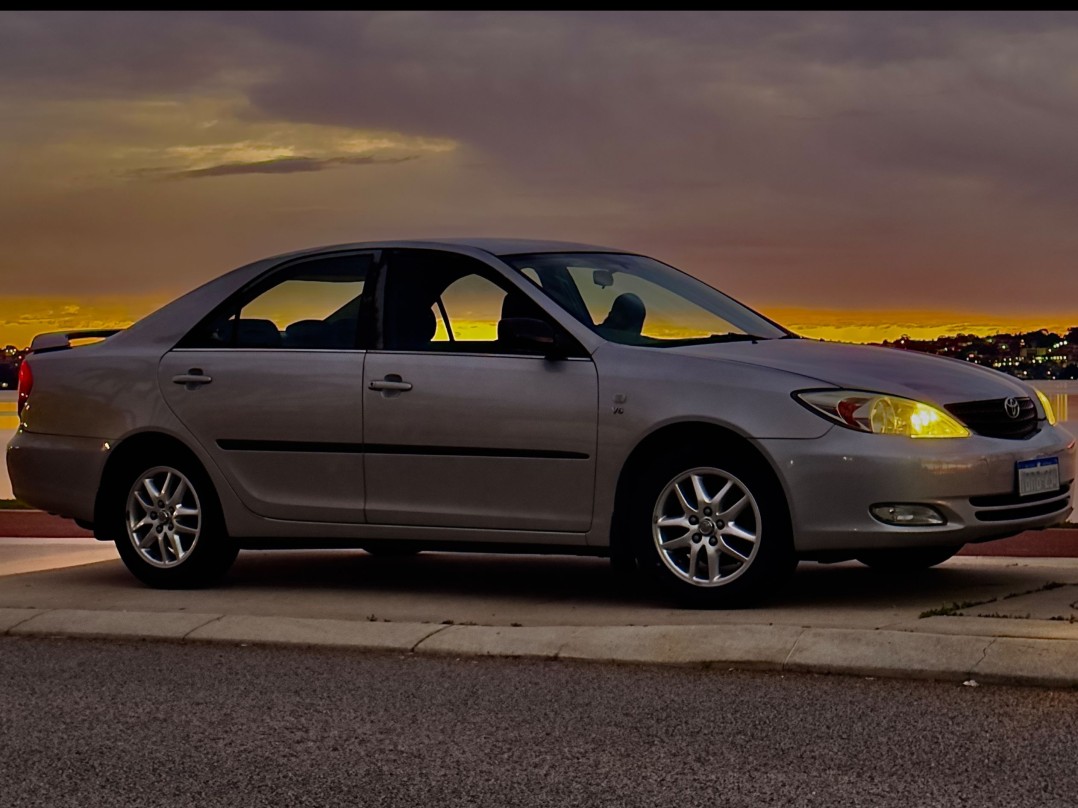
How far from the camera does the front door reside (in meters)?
8.25

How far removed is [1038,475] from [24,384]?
546 cm

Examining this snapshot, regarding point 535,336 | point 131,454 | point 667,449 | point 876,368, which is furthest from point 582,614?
point 131,454

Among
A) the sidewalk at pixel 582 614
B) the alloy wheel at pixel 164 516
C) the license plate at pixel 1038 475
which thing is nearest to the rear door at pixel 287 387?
the alloy wheel at pixel 164 516

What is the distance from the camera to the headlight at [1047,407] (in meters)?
8.48

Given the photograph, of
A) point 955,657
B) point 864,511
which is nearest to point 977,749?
point 955,657

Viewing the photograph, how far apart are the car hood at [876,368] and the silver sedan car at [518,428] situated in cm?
2

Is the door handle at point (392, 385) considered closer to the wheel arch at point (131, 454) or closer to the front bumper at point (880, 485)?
the wheel arch at point (131, 454)

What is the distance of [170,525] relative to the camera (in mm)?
9305

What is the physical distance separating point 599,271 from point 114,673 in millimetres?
3291

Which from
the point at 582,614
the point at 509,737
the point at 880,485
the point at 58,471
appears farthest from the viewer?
the point at 58,471

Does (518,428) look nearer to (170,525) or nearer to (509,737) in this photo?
(170,525)

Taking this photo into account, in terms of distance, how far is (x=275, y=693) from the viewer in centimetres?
655

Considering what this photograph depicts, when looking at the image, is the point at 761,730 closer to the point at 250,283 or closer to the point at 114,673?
the point at 114,673

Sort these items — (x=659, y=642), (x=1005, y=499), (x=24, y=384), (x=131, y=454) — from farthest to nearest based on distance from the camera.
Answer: (x=24, y=384), (x=131, y=454), (x=1005, y=499), (x=659, y=642)
